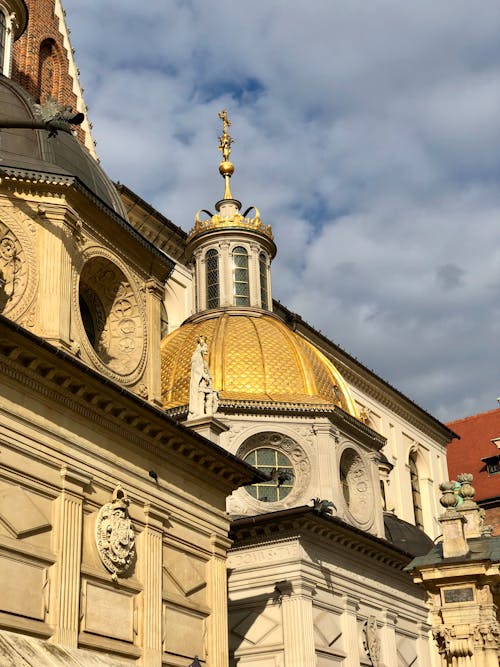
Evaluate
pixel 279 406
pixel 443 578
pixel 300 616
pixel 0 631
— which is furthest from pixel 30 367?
pixel 279 406

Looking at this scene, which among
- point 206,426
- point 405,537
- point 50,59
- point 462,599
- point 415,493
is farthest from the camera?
point 415,493

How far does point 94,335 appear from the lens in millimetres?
22109

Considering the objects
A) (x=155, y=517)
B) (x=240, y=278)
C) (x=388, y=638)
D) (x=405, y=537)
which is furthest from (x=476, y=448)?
(x=155, y=517)

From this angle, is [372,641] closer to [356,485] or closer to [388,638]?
[388,638]

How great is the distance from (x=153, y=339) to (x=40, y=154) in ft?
14.1

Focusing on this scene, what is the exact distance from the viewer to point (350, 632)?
28.7 metres

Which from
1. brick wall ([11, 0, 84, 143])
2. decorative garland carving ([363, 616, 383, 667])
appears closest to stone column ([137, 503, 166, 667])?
decorative garland carving ([363, 616, 383, 667])

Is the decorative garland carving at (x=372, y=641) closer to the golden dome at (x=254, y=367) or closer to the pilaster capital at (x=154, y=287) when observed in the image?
the golden dome at (x=254, y=367)

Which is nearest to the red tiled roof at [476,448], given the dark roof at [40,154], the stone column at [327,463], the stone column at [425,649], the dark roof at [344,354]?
the dark roof at [344,354]

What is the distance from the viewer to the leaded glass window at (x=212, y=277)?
37.0m

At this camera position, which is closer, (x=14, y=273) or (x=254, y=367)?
(x=14, y=273)

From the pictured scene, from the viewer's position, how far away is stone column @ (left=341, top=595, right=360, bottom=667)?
92.9 feet

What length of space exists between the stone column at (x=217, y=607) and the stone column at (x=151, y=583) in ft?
6.21

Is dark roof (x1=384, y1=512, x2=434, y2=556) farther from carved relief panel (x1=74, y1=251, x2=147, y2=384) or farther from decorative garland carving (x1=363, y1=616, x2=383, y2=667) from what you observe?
carved relief panel (x1=74, y1=251, x2=147, y2=384)
